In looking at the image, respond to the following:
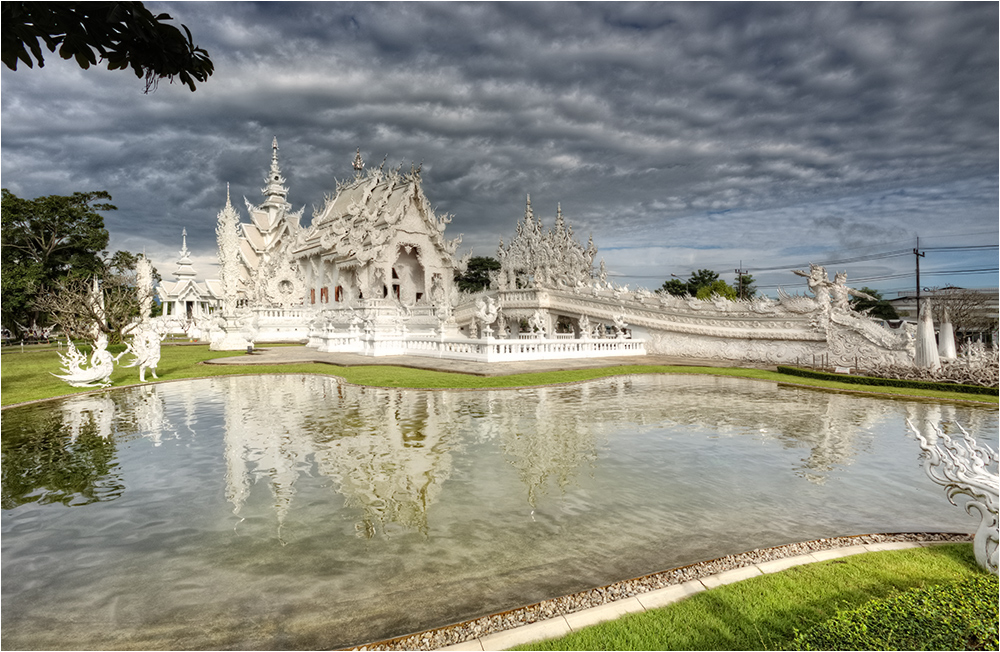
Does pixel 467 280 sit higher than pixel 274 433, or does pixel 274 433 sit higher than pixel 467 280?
pixel 467 280

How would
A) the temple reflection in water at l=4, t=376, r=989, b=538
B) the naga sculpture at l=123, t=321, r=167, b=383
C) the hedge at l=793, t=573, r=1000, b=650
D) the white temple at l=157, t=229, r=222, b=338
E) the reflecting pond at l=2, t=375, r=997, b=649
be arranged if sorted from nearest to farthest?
1. the hedge at l=793, t=573, r=1000, b=650
2. the reflecting pond at l=2, t=375, r=997, b=649
3. the temple reflection in water at l=4, t=376, r=989, b=538
4. the naga sculpture at l=123, t=321, r=167, b=383
5. the white temple at l=157, t=229, r=222, b=338

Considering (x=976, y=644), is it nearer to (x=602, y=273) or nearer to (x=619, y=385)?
(x=619, y=385)

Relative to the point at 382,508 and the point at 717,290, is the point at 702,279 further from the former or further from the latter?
the point at 382,508

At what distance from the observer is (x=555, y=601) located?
3.78 m

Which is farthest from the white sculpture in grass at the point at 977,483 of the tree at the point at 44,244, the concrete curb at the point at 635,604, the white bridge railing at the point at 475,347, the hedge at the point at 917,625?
the tree at the point at 44,244

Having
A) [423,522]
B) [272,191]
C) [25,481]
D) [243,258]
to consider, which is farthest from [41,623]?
[272,191]

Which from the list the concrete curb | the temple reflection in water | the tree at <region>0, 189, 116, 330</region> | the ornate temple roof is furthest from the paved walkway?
the tree at <region>0, 189, 116, 330</region>

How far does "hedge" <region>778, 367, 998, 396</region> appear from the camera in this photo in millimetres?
13734

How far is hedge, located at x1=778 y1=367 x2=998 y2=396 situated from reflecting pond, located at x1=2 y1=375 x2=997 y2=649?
353 cm

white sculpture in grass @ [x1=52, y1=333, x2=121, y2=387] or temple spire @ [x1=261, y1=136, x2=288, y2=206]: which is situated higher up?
temple spire @ [x1=261, y1=136, x2=288, y2=206]

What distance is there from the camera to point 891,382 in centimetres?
1509

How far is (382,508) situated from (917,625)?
461 cm

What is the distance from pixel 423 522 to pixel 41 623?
298cm

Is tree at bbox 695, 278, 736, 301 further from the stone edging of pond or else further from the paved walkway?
the stone edging of pond
